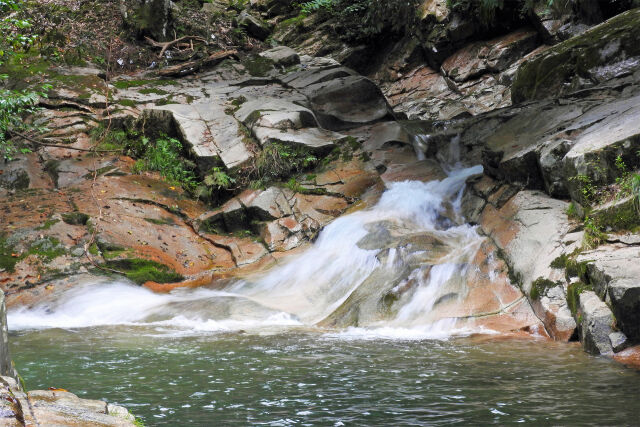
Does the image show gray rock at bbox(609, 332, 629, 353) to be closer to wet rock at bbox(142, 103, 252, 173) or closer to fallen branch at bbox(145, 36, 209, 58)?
wet rock at bbox(142, 103, 252, 173)

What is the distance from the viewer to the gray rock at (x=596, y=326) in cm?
590

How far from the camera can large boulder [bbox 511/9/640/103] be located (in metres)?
11.4

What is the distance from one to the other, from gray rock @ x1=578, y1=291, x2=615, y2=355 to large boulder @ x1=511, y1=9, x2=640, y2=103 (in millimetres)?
6982

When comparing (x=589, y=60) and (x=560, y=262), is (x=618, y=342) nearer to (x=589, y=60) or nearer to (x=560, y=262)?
(x=560, y=262)

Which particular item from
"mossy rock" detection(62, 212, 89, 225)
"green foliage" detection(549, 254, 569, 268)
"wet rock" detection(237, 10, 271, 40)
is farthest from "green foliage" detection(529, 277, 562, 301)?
"wet rock" detection(237, 10, 271, 40)

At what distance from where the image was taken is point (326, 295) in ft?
31.3

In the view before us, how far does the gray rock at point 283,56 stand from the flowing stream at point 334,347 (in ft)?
27.3

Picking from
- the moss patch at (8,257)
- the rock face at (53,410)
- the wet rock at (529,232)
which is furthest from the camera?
the moss patch at (8,257)

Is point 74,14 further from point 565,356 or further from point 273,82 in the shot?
point 565,356

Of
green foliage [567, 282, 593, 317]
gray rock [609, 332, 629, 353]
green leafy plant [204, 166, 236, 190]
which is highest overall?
green leafy plant [204, 166, 236, 190]

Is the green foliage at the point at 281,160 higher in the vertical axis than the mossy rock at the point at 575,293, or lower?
higher

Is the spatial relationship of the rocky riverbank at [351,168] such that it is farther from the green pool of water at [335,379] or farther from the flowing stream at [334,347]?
the green pool of water at [335,379]

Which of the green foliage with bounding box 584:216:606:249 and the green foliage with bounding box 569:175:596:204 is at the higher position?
the green foliage with bounding box 569:175:596:204

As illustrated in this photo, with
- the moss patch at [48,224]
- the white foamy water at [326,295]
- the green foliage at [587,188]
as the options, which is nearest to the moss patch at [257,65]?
the white foamy water at [326,295]
